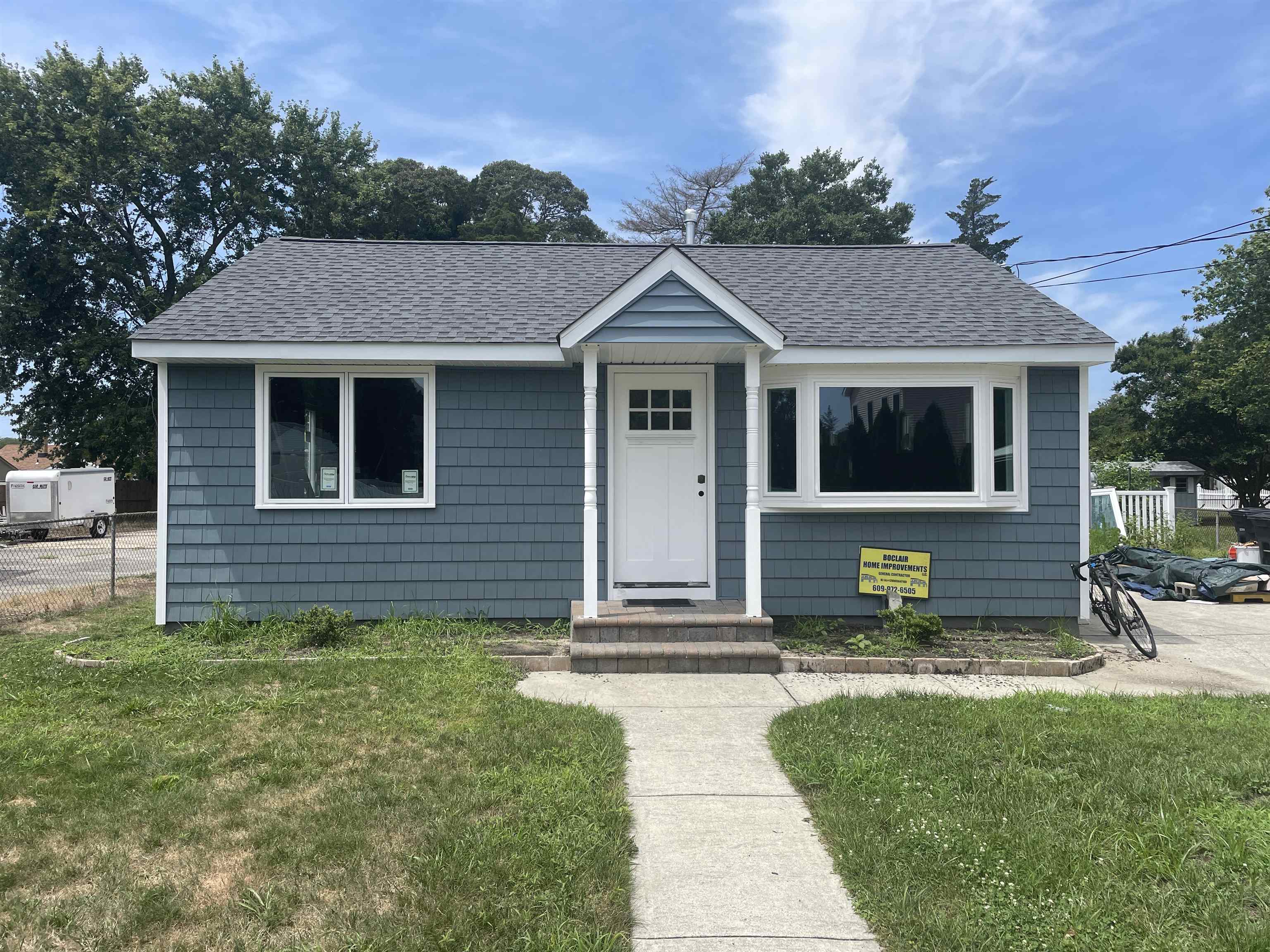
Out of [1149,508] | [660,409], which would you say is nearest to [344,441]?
[660,409]

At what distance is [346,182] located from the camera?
27.7 metres

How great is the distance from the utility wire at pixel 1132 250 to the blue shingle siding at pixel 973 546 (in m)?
14.0

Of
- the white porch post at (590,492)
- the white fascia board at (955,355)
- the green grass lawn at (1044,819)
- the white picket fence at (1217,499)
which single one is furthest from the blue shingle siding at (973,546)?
the white picket fence at (1217,499)

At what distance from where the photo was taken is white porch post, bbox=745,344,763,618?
618cm

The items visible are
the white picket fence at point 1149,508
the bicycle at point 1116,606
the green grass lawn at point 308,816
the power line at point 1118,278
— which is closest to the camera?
the green grass lawn at point 308,816

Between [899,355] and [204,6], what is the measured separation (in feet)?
25.6

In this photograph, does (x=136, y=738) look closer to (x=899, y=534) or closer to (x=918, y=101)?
(x=899, y=534)

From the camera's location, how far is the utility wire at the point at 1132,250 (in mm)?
16928

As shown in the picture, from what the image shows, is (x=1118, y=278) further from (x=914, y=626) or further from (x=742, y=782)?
(x=742, y=782)

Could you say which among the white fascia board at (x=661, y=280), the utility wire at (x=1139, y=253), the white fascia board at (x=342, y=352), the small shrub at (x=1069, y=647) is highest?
the utility wire at (x=1139, y=253)

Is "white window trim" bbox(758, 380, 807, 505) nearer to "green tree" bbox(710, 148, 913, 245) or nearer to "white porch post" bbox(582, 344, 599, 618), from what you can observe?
"white porch post" bbox(582, 344, 599, 618)

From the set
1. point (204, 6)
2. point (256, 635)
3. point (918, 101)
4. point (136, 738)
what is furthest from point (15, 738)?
point (918, 101)

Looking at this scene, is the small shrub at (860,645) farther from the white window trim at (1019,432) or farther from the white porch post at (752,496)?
the white window trim at (1019,432)

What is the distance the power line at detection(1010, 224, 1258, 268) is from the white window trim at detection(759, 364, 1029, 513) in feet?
47.0
